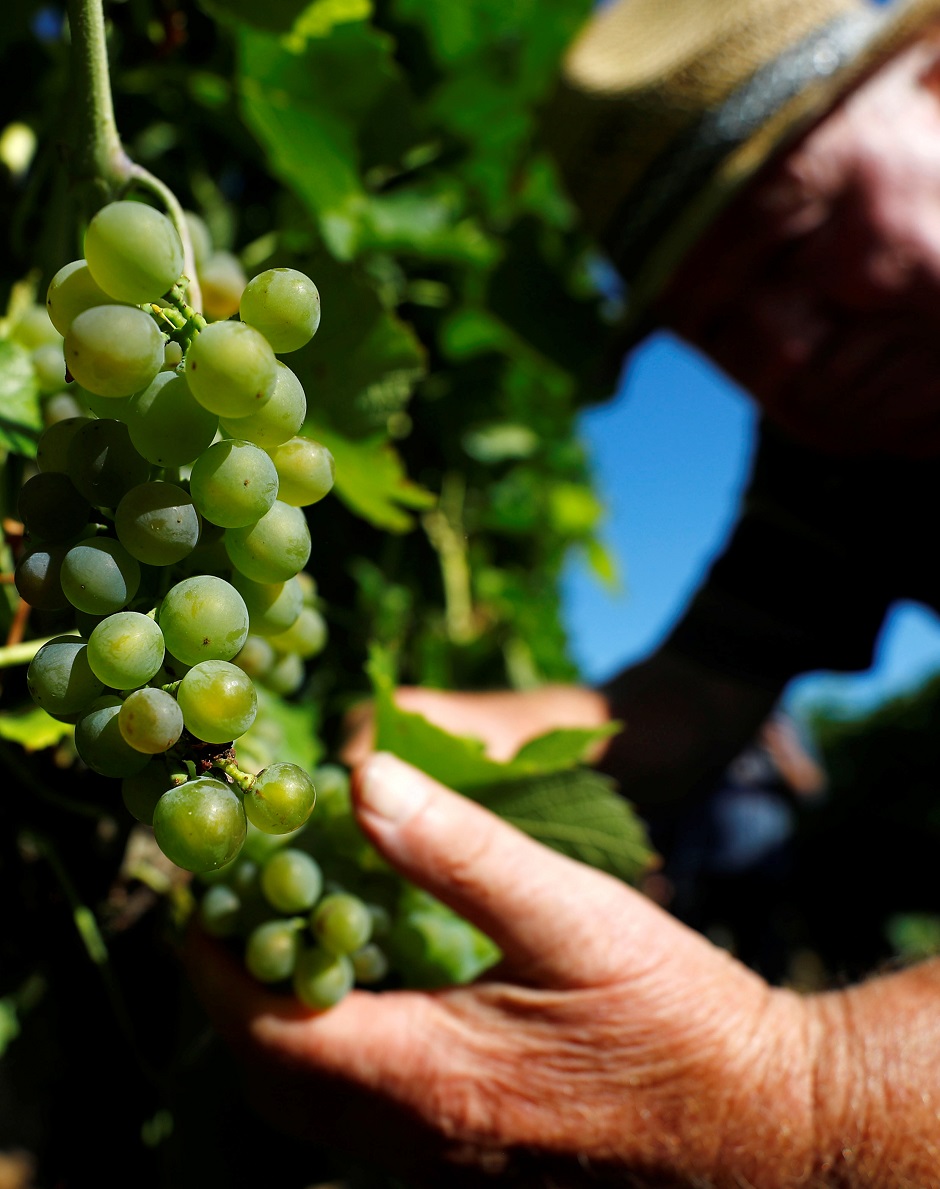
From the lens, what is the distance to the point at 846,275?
141 cm

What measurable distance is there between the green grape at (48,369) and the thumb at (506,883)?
0.36 metres

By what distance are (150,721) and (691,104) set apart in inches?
55.6

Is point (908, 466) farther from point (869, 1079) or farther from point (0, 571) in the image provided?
point (0, 571)

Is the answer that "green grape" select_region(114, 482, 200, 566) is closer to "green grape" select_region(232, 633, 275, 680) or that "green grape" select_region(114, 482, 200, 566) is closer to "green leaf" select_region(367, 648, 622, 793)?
"green grape" select_region(232, 633, 275, 680)

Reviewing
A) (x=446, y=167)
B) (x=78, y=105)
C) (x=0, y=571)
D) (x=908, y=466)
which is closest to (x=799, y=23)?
(x=446, y=167)

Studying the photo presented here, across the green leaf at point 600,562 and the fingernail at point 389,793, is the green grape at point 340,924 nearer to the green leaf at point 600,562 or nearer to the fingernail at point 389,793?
the fingernail at point 389,793

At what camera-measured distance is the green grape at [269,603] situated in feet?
1.63

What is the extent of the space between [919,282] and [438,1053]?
4.21ft

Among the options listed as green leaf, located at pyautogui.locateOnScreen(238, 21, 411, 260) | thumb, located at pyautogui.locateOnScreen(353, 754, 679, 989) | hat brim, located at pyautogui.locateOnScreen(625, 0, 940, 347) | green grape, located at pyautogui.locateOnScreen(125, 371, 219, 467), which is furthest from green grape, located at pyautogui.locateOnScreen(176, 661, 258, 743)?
hat brim, located at pyautogui.locateOnScreen(625, 0, 940, 347)

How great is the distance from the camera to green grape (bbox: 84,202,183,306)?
39 cm

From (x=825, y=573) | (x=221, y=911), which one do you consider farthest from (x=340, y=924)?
(x=825, y=573)

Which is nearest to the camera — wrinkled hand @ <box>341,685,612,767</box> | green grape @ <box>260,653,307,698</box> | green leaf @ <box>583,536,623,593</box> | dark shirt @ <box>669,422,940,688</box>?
green grape @ <box>260,653,307,698</box>

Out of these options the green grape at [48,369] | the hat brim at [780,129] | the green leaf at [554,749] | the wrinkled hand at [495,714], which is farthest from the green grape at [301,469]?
the hat brim at [780,129]

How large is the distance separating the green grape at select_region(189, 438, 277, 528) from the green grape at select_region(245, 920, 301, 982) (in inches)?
16.2
